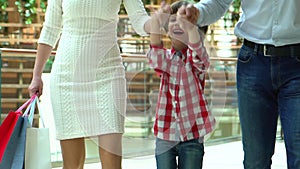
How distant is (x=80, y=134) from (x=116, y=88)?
0.72ft

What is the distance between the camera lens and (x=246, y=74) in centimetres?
187

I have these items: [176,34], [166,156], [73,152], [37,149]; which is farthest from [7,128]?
[176,34]

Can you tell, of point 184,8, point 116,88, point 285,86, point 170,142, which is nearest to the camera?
point 184,8

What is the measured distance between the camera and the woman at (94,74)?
202 centimetres

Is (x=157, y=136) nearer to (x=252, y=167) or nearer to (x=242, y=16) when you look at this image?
(x=252, y=167)

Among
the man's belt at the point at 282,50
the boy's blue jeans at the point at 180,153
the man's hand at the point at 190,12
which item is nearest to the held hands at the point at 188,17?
the man's hand at the point at 190,12

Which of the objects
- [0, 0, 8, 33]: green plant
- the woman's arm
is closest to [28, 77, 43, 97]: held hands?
the woman's arm

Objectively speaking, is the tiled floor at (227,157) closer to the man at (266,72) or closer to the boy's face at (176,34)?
the man at (266,72)

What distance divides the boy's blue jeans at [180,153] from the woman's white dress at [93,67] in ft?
0.57

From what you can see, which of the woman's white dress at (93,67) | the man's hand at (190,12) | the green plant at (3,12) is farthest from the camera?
the green plant at (3,12)

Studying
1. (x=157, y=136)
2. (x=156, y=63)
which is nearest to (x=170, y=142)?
(x=157, y=136)

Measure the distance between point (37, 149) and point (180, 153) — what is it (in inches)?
20.0

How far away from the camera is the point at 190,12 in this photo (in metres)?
1.65

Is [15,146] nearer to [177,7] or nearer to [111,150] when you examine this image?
[111,150]
